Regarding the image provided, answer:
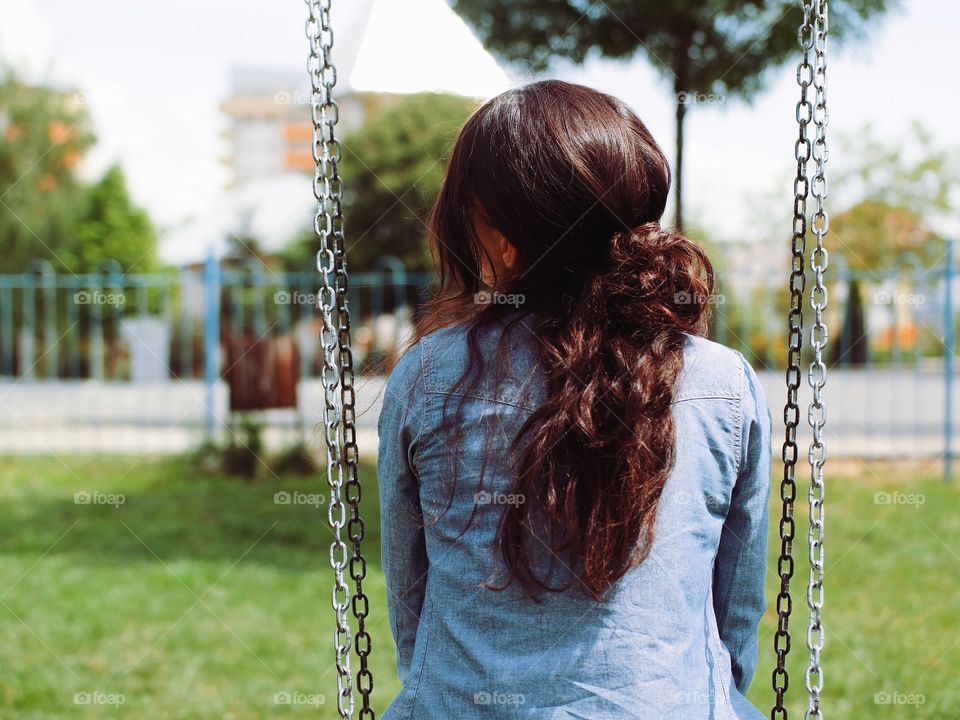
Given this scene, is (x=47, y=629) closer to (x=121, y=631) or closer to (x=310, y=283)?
(x=121, y=631)

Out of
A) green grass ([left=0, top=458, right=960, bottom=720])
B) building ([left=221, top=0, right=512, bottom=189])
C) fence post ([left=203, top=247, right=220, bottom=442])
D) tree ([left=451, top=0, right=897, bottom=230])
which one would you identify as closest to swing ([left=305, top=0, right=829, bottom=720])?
green grass ([left=0, top=458, right=960, bottom=720])

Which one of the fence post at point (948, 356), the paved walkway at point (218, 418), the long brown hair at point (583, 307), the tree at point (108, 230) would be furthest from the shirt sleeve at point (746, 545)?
the tree at point (108, 230)

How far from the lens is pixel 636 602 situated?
1121 mm

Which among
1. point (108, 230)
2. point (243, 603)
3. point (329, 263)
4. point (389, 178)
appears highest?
point (389, 178)

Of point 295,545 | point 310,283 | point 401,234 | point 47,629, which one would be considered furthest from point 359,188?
point 47,629

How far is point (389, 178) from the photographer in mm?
15398

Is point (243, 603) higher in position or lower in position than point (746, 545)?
lower

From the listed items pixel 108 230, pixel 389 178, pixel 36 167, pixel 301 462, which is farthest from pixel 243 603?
pixel 108 230

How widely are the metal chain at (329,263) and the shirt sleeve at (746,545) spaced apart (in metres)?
0.59

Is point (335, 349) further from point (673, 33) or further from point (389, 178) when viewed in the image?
point (389, 178)

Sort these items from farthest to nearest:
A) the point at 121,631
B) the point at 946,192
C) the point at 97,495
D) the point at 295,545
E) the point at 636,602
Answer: the point at 946,192, the point at 97,495, the point at 295,545, the point at 121,631, the point at 636,602

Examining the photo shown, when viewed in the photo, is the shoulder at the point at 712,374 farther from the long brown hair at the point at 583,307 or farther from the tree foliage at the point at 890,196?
the tree foliage at the point at 890,196

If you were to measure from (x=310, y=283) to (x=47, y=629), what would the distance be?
4673mm

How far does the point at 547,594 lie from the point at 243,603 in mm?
3404
